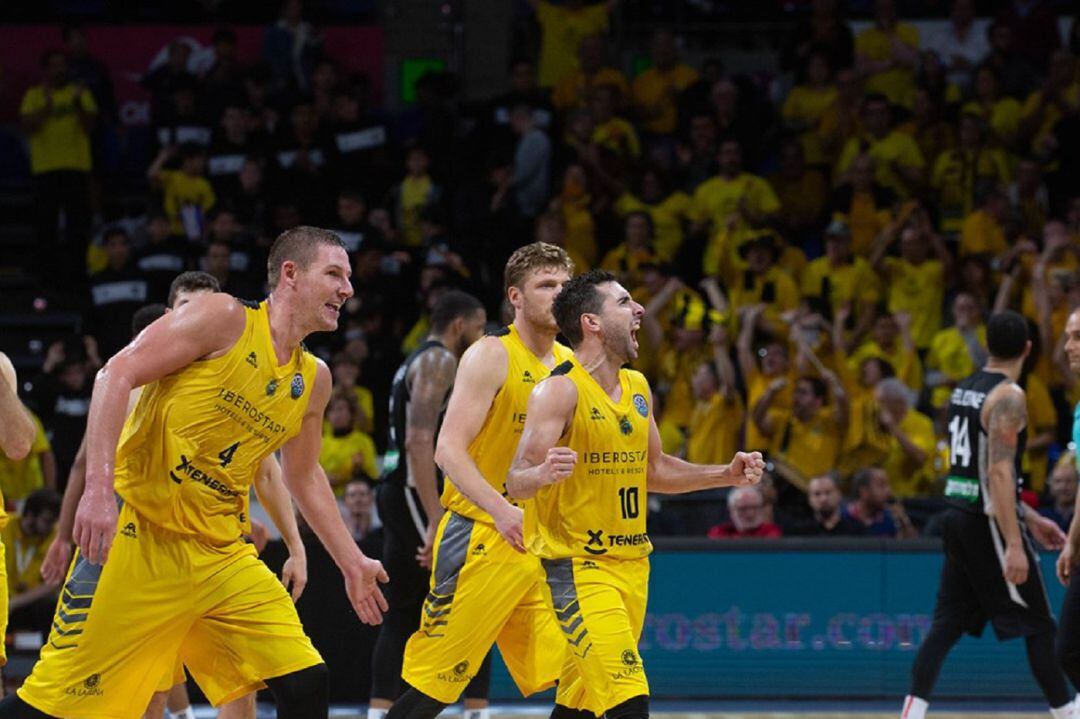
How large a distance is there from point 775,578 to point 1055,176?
6.10 metres

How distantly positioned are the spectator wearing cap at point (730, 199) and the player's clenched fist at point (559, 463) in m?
8.83

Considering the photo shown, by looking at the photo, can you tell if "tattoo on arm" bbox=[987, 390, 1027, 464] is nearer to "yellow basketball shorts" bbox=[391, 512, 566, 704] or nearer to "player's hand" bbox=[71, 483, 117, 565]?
"yellow basketball shorts" bbox=[391, 512, 566, 704]

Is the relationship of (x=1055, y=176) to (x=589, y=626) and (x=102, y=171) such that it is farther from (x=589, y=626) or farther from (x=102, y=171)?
(x=589, y=626)

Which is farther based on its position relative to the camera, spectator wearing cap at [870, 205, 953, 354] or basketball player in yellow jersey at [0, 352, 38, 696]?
spectator wearing cap at [870, 205, 953, 354]

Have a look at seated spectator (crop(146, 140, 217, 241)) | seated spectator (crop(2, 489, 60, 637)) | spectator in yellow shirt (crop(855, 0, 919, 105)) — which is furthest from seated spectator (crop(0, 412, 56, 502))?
spectator in yellow shirt (crop(855, 0, 919, 105))

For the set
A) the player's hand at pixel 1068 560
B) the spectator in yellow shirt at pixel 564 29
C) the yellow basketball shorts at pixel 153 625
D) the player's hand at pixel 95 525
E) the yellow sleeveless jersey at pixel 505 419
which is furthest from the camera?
the spectator in yellow shirt at pixel 564 29

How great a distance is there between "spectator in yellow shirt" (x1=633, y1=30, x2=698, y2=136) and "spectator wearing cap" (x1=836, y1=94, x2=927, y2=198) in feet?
5.74

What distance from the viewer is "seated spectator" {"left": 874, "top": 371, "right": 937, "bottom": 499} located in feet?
39.9

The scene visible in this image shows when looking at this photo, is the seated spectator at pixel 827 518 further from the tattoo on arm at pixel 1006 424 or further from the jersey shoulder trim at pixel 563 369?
the jersey shoulder trim at pixel 563 369

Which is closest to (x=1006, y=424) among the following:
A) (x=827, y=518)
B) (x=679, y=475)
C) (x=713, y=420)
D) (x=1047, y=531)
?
(x=1047, y=531)

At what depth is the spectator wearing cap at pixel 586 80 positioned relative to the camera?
15.8 metres

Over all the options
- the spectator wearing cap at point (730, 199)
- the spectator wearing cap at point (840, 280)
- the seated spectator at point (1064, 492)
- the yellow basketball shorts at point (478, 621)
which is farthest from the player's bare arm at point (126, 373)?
the spectator wearing cap at point (730, 199)

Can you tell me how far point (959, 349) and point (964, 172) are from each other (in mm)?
2608

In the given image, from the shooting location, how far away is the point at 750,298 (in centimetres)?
1366
